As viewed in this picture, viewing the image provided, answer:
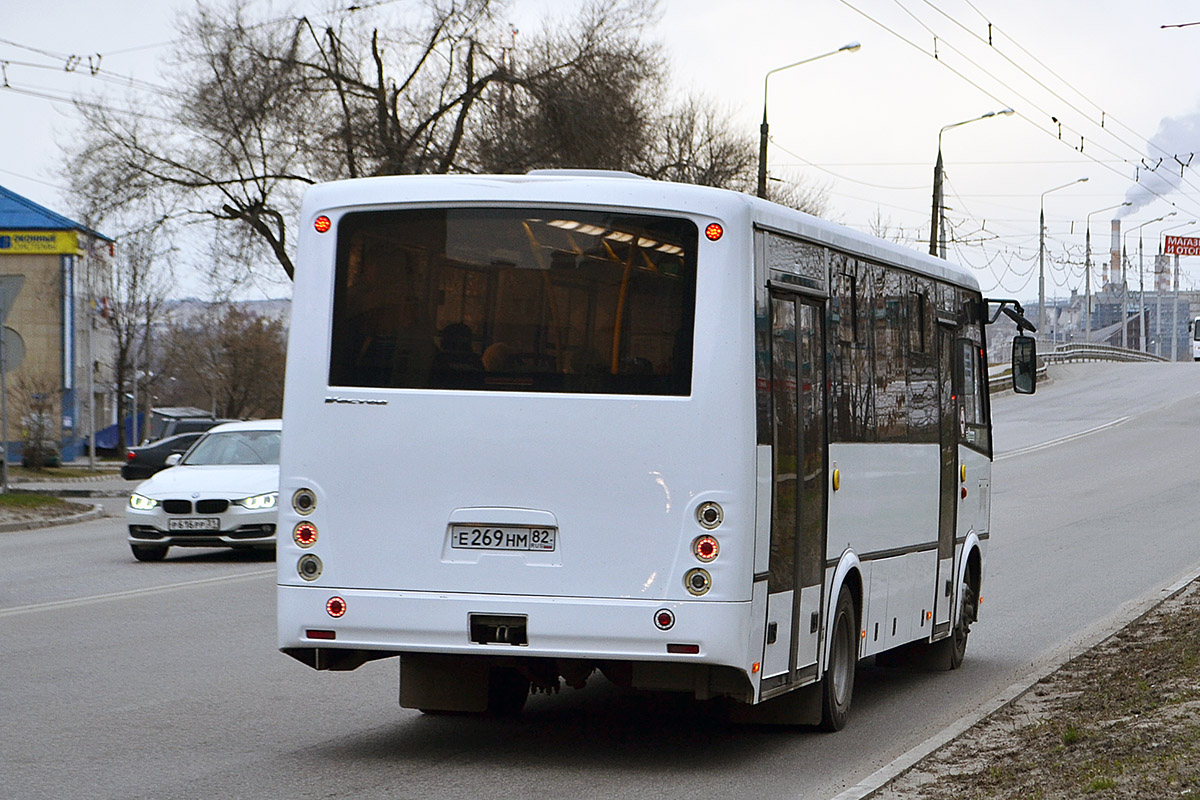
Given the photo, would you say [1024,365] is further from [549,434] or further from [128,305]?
[128,305]

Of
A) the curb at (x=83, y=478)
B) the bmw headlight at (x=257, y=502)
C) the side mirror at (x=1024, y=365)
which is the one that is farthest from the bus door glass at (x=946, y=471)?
the curb at (x=83, y=478)

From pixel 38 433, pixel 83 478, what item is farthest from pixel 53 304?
pixel 83 478

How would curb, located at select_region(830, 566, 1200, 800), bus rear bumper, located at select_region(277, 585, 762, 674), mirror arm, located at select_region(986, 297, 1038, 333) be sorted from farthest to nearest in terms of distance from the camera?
1. mirror arm, located at select_region(986, 297, 1038, 333)
2. bus rear bumper, located at select_region(277, 585, 762, 674)
3. curb, located at select_region(830, 566, 1200, 800)

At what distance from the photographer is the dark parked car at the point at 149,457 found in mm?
38406

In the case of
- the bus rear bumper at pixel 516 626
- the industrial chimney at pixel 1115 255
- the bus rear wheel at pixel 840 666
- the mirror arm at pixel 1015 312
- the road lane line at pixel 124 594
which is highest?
the industrial chimney at pixel 1115 255

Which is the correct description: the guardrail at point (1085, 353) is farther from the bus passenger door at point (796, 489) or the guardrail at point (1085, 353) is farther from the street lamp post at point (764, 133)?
the bus passenger door at point (796, 489)

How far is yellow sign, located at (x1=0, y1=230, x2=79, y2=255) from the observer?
197 ft

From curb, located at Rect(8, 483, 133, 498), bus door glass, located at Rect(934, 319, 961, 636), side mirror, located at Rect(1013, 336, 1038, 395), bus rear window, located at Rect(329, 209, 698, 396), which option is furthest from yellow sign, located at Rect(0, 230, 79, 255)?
bus rear window, located at Rect(329, 209, 698, 396)

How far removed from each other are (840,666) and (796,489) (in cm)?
140

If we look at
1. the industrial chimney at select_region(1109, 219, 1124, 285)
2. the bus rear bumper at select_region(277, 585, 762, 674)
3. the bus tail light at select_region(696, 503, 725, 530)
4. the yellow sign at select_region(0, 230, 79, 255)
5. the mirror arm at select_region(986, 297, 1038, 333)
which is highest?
the industrial chimney at select_region(1109, 219, 1124, 285)

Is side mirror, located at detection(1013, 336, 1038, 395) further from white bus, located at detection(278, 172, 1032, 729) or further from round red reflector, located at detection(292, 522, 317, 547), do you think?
round red reflector, located at detection(292, 522, 317, 547)

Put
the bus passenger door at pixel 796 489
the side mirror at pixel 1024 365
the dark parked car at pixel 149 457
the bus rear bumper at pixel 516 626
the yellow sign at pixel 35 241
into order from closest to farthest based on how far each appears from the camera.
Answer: the bus rear bumper at pixel 516 626 → the bus passenger door at pixel 796 489 → the side mirror at pixel 1024 365 → the dark parked car at pixel 149 457 → the yellow sign at pixel 35 241

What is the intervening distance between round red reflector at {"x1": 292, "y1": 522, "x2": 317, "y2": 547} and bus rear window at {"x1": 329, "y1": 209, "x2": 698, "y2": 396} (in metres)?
0.65

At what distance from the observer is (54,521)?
24.9 metres
